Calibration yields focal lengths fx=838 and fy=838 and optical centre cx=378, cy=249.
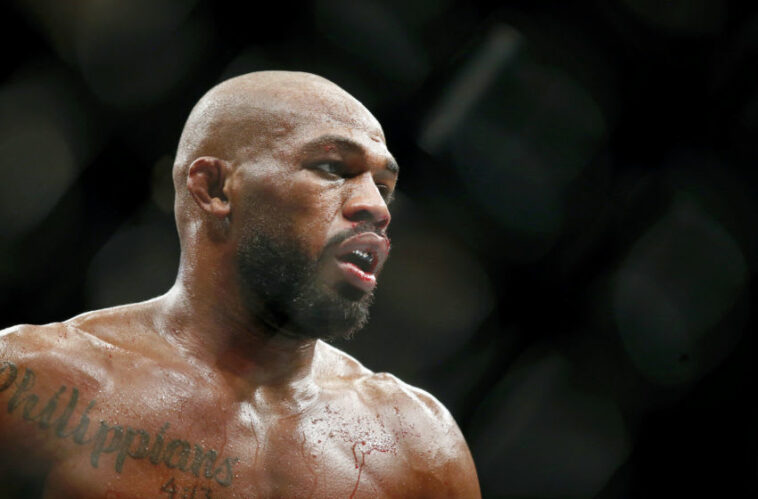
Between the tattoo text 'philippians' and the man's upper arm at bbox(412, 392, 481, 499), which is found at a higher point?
the man's upper arm at bbox(412, 392, 481, 499)

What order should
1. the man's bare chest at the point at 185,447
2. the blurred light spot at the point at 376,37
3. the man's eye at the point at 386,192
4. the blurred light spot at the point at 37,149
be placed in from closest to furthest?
the man's bare chest at the point at 185,447
the man's eye at the point at 386,192
the blurred light spot at the point at 37,149
the blurred light spot at the point at 376,37

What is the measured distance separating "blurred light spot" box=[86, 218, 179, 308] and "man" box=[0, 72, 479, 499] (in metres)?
0.64

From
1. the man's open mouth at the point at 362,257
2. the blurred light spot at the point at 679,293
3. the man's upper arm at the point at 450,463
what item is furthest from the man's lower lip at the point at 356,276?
the blurred light spot at the point at 679,293

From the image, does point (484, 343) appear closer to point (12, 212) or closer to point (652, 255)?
point (652, 255)

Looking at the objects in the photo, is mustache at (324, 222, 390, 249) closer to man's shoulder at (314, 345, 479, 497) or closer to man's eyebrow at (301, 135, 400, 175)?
man's eyebrow at (301, 135, 400, 175)

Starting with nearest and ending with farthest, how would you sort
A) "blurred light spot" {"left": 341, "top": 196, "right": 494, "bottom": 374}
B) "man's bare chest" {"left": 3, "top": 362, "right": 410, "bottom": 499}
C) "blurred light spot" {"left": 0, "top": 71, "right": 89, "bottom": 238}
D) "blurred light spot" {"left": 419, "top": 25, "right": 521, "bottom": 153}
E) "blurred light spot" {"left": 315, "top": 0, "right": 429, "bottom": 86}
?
"man's bare chest" {"left": 3, "top": 362, "right": 410, "bottom": 499} < "blurred light spot" {"left": 0, "top": 71, "right": 89, "bottom": 238} < "blurred light spot" {"left": 315, "top": 0, "right": 429, "bottom": 86} < "blurred light spot" {"left": 419, "top": 25, "right": 521, "bottom": 153} < "blurred light spot" {"left": 341, "top": 196, "right": 494, "bottom": 374}

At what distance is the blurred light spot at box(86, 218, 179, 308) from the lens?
2084 millimetres

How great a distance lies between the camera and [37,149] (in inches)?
79.5

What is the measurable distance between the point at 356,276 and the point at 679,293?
48.2 inches

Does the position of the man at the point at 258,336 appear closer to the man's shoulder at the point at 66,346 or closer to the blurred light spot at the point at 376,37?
the man's shoulder at the point at 66,346

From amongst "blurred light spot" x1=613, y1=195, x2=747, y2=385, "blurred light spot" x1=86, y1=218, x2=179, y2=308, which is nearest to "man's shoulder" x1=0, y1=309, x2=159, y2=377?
"blurred light spot" x1=86, y1=218, x2=179, y2=308

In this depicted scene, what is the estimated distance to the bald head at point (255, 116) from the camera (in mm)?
1430

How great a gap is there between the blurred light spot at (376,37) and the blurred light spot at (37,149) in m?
0.66

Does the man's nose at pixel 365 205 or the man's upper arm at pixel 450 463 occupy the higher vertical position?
the man's nose at pixel 365 205
